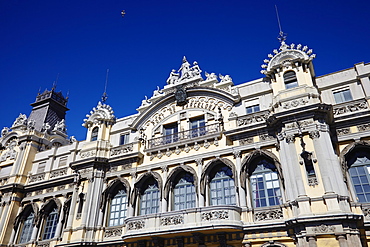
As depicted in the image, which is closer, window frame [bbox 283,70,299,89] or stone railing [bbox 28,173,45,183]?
window frame [bbox 283,70,299,89]

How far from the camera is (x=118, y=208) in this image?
21219 millimetres

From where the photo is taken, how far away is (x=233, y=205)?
655 inches

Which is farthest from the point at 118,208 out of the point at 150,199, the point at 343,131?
the point at 343,131

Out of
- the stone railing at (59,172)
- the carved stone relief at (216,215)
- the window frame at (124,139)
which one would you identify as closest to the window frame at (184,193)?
the carved stone relief at (216,215)

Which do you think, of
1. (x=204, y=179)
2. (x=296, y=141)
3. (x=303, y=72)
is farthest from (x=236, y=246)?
(x=303, y=72)

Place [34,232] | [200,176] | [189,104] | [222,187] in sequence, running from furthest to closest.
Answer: [34,232], [189,104], [200,176], [222,187]

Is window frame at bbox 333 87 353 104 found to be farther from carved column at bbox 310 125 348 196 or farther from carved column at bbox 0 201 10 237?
carved column at bbox 0 201 10 237

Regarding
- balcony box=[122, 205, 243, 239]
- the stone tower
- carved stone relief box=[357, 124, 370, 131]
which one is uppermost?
the stone tower

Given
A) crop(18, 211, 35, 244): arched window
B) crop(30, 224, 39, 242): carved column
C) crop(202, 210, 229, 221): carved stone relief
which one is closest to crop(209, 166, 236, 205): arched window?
crop(202, 210, 229, 221): carved stone relief

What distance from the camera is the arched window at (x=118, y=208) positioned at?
20.7 m

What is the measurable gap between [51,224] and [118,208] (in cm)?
651

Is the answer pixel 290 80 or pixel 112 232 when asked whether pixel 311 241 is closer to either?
pixel 290 80

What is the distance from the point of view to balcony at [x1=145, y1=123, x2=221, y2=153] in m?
20.1

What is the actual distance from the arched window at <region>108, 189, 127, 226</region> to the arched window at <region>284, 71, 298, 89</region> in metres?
13.3
